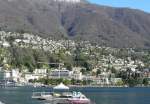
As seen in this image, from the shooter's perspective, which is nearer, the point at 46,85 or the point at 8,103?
the point at 8,103

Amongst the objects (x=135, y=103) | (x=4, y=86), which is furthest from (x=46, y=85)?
(x=135, y=103)

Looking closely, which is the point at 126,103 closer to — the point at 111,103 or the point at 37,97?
the point at 111,103

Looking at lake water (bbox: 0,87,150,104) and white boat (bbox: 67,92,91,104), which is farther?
lake water (bbox: 0,87,150,104)

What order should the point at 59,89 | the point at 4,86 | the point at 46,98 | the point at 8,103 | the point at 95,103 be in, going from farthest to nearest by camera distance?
the point at 4,86, the point at 59,89, the point at 46,98, the point at 95,103, the point at 8,103

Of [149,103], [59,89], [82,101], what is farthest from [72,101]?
[59,89]

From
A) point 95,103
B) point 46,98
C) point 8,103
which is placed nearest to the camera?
point 8,103

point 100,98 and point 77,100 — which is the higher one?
point 77,100

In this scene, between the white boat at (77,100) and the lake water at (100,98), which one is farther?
the lake water at (100,98)

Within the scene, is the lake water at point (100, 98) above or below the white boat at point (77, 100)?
below

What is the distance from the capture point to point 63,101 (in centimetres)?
9706

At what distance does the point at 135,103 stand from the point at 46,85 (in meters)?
102

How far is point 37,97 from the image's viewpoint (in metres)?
113

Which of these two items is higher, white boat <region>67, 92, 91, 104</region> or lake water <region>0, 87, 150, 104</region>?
white boat <region>67, 92, 91, 104</region>

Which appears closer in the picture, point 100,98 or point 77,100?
point 77,100
